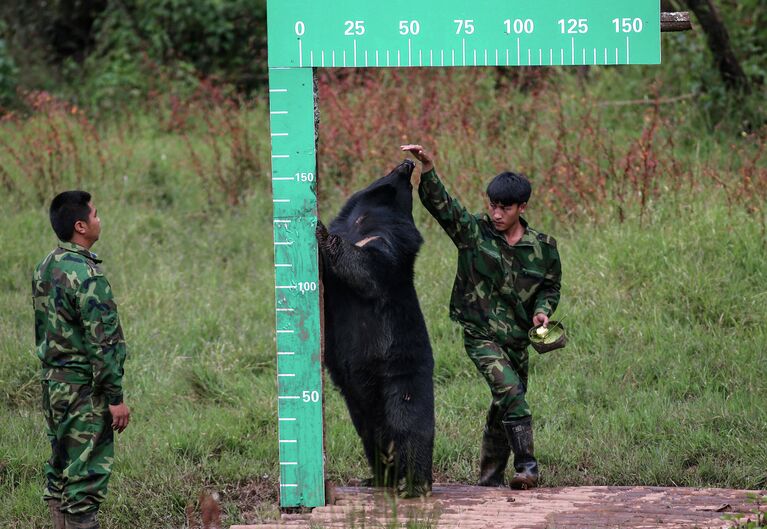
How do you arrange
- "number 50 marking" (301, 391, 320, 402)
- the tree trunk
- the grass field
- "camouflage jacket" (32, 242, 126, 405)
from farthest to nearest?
the tree trunk → the grass field → "number 50 marking" (301, 391, 320, 402) → "camouflage jacket" (32, 242, 126, 405)

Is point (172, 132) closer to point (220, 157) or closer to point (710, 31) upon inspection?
point (220, 157)

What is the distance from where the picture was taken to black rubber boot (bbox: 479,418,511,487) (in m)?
5.50

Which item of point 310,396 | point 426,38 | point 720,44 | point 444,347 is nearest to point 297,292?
point 310,396

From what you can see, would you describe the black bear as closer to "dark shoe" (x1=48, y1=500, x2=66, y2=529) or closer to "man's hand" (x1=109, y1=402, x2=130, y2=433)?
"man's hand" (x1=109, y1=402, x2=130, y2=433)

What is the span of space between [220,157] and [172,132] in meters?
1.73

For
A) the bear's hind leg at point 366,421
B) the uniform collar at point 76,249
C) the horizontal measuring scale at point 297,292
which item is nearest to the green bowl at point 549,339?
the bear's hind leg at point 366,421

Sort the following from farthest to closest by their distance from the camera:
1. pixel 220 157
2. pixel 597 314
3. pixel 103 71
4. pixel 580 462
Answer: pixel 103 71, pixel 220 157, pixel 597 314, pixel 580 462

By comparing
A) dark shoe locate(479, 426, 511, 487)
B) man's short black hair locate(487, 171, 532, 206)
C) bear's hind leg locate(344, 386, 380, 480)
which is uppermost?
man's short black hair locate(487, 171, 532, 206)

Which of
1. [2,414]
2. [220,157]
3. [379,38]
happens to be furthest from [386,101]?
[379,38]

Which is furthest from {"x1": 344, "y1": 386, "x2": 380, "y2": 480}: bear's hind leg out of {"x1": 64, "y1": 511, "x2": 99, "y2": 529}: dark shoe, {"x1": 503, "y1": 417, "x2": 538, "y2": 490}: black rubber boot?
{"x1": 64, "y1": 511, "x2": 99, "y2": 529}: dark shoe

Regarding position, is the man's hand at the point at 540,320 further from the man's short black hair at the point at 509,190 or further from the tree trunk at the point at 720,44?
the tree trunk at the point at 720,44

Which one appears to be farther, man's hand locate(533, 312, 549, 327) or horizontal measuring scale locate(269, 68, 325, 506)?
man's hand locate(533, 312, 549, 327)

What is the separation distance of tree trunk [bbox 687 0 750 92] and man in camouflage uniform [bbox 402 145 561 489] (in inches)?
211

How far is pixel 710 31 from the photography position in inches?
387
